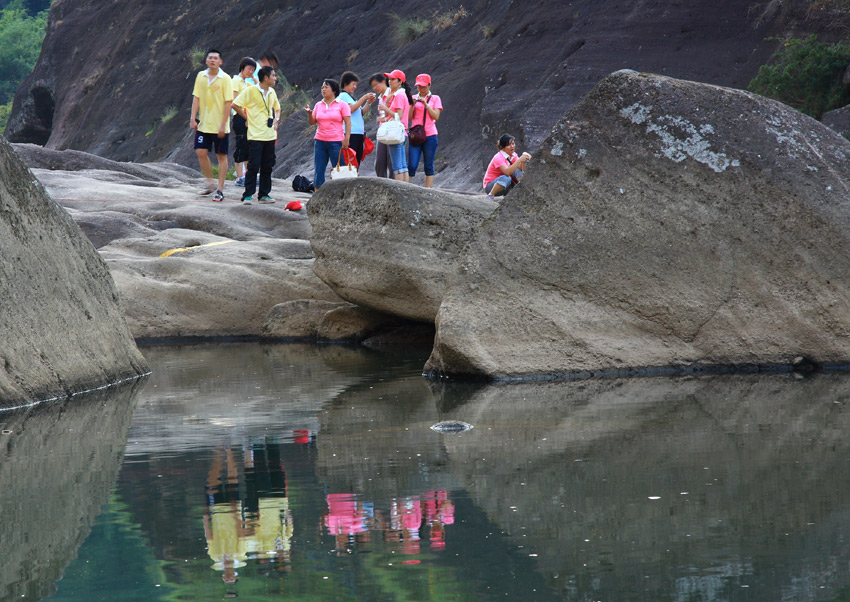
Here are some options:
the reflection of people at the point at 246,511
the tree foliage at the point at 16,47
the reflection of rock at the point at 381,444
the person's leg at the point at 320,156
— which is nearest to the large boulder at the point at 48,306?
the reflection of rock at the point at 381,444

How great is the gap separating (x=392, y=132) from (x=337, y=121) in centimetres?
86

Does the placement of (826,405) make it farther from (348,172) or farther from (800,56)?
(800,56)

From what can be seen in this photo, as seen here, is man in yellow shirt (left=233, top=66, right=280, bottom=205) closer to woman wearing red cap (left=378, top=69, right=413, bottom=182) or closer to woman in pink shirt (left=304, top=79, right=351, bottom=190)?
woman in pink shirt (left=304, top=79, right=351, bottom=190)

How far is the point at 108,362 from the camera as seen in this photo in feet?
27.4

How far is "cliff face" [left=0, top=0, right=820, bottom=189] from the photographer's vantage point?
20938 mm

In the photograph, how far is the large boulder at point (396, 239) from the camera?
387 inches

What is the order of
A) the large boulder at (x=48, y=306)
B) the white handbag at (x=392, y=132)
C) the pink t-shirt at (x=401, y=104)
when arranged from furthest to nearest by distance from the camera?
the pink t-shirt at (x=401, y=104), the white handbag at (x=392, y=132), the large boulder at (x=48, y=306)

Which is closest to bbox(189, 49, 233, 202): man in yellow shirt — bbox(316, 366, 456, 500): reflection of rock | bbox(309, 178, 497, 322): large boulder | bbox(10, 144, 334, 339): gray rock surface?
bbox(10, 144, 334, 339): gray rock surface

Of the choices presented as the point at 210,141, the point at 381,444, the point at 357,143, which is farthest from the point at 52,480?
the point at 210,141

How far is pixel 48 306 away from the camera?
24.9 feet

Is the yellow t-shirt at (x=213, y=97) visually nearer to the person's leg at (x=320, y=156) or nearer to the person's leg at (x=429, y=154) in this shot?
the person's leg at (x=320, y=156)

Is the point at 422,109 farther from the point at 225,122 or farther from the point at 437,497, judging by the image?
the point at 437,497

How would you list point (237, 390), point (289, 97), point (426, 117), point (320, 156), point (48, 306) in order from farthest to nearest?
point (289, 97) → point (320, 156) → point (426, 117) → point (237, 390) → point (48, 306)

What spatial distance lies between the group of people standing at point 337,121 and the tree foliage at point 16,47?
4993 centimetres
